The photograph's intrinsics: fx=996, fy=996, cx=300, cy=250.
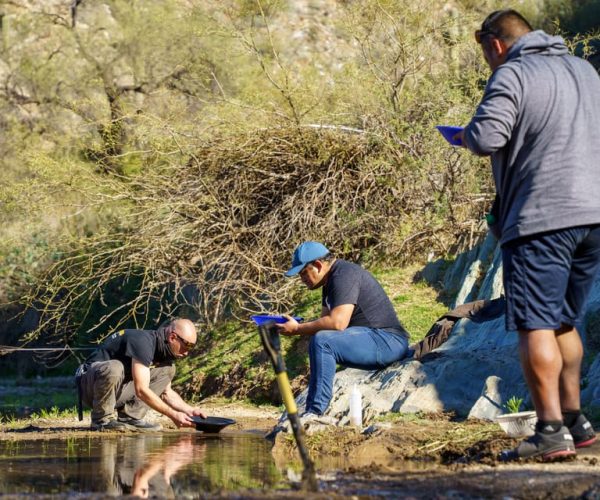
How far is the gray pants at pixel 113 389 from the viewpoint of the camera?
902 cm

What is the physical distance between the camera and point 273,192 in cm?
1398

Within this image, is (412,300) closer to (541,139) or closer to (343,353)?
(343,353)

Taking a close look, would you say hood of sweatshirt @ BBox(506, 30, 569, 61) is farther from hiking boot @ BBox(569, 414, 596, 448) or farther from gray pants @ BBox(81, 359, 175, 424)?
gray pants @ BBox(81, 359, 175, 424)

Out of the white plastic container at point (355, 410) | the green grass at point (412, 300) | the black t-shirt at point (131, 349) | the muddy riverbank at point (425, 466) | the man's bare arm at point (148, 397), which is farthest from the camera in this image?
the green grass at point (412, 300)

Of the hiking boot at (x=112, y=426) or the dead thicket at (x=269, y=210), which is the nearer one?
the hiking boot at (x=112, y=426)

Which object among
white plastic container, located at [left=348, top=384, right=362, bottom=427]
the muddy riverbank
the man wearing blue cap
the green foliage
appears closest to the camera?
the muddy riverbank

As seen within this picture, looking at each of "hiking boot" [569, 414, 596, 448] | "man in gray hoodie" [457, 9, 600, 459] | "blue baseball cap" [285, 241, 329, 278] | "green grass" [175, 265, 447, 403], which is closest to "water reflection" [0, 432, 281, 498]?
"blue baseball cap" [285, 241, 329, 278]

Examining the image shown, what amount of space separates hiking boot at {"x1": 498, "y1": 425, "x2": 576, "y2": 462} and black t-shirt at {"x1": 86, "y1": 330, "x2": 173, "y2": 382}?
4.51 metres

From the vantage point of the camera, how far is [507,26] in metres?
5.25

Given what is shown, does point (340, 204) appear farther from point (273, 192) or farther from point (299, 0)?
point (299, 0)

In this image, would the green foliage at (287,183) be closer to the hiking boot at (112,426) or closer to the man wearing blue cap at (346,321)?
the hiking boot at (112,426)

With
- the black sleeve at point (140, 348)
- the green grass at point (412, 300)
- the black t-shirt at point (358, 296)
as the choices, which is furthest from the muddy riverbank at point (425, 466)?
the green grass at point (412, 300)

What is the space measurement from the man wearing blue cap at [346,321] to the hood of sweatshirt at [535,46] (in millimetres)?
2837

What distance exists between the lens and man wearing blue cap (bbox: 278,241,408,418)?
7.36m
